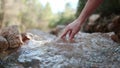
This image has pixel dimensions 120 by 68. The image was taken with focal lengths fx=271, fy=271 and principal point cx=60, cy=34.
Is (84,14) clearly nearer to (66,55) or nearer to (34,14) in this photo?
(66,55)

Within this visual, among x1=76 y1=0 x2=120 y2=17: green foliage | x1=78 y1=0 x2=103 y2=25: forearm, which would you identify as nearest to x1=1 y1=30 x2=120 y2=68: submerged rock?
x1=78 y1=0 x2=103 y2=25: forearm

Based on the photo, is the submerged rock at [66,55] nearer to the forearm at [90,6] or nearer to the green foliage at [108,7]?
the forearm at [90,6]

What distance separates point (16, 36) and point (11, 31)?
5.6 inches

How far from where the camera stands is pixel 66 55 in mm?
3633

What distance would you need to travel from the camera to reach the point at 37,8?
67.7 feet

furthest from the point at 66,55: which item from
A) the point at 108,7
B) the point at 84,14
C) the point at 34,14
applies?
the point at 34,14

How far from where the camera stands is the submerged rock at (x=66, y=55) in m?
3.42

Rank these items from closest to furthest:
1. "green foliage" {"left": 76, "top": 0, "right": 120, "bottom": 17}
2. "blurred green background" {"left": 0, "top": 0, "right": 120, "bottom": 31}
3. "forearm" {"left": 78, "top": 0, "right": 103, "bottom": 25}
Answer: "forearm" {"left": 78, "top": 0, "right": 103, "bottom": 25} < "green foliage" {"left": 76, "top": 0, "right": 120, "bottom": 17} < "blurred green background" {"left": 0, "top": 0, "right": 120, "bottom": 31}

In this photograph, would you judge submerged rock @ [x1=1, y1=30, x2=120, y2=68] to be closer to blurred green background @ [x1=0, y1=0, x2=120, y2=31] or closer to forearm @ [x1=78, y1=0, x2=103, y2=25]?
forearm @ [x1=78, y1=0, x2=103, y2=25]

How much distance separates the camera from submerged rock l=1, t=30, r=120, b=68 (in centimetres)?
342

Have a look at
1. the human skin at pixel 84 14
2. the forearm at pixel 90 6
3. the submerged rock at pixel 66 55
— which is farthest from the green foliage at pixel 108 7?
the forearm at pixel 90 6

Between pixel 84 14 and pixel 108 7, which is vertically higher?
pixel 84 14

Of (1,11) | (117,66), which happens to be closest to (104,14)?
(117,66)

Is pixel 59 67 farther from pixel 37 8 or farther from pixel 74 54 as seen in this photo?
pixel 37 8
